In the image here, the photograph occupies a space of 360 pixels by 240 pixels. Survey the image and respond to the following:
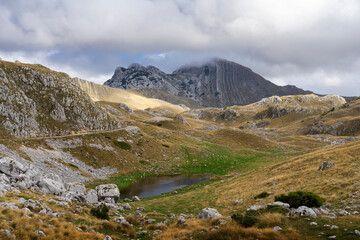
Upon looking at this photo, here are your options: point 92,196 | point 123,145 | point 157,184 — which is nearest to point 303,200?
point 92,196

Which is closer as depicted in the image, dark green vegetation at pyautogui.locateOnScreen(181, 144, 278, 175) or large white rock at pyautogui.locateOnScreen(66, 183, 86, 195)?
large white rock at pyautogui.locateOnScreen(66, 183, 86, 195)

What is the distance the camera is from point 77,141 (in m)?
71.6

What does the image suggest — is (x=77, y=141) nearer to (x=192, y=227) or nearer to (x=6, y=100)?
(x=6, y=100)

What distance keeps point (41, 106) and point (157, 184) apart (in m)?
49.0

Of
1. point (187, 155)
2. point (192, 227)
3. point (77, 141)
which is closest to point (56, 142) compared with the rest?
point (77, 141)

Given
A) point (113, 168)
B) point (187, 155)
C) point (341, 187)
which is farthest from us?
point (187, 155)

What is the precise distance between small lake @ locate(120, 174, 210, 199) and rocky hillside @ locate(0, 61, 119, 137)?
33.9 metres

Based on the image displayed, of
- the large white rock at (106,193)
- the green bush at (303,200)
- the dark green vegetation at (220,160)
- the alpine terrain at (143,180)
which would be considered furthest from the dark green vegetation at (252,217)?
the dark green vegetation at (220,160)

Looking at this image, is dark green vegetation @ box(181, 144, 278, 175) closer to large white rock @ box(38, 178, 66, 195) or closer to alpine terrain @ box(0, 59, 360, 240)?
alpine terrain @ box(0, 59, 360, 240)

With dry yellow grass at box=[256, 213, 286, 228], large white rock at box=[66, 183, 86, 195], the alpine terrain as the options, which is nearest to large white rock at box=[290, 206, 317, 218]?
the alpine terrain

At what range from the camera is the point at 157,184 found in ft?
204

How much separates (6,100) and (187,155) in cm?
6313

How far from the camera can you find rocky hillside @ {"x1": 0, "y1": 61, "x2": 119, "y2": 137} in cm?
6688

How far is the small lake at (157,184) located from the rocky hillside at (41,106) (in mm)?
33908
